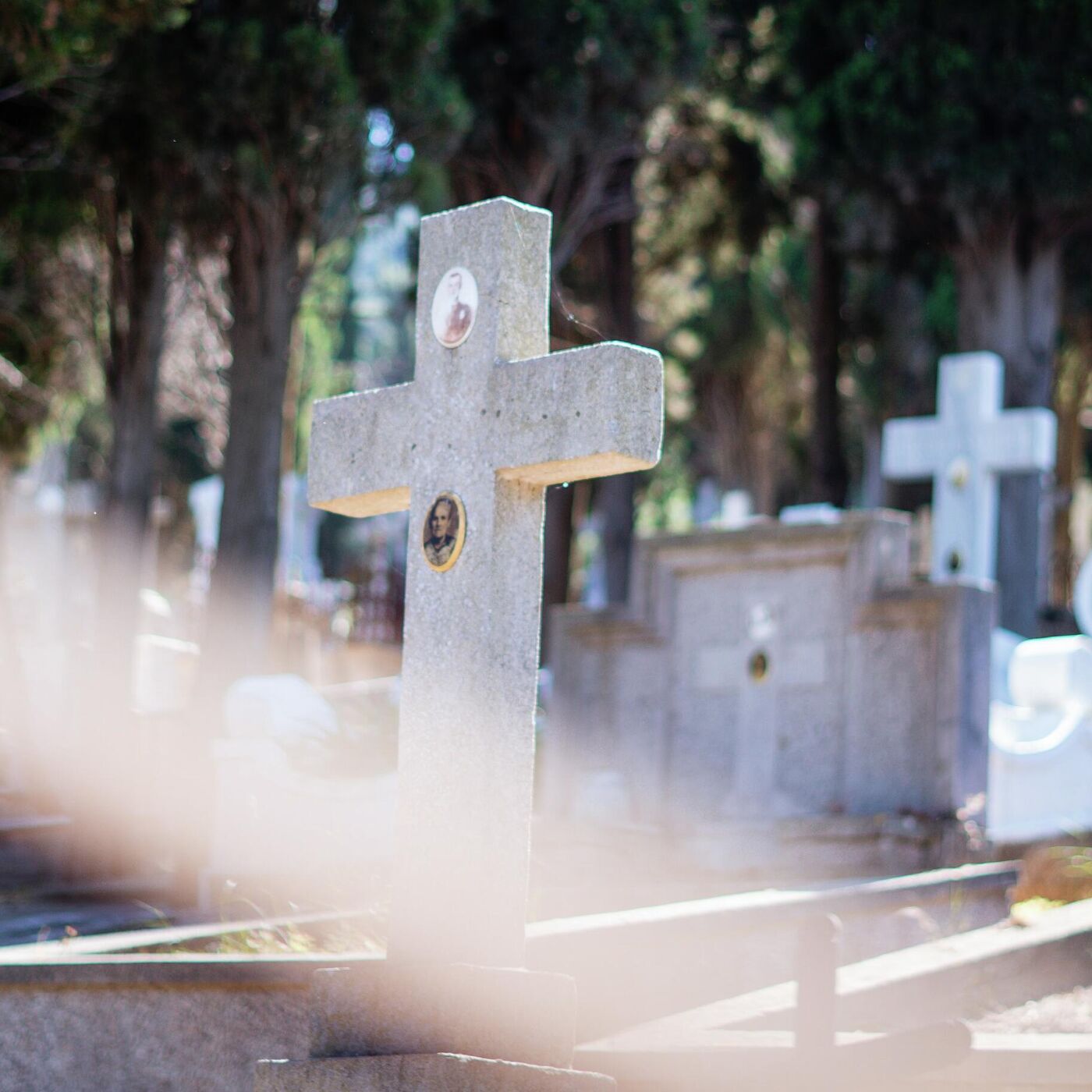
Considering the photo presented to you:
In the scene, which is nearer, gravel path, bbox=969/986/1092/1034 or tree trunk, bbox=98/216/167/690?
gravel path, bbox=969/986/1092/1034

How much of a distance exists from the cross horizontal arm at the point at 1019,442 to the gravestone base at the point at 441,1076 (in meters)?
8.76

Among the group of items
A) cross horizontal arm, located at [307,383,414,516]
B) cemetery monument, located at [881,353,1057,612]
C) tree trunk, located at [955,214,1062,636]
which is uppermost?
tree trunk, located at [955,214,1062,636]

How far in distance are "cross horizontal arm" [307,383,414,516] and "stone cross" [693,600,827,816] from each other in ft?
16.1

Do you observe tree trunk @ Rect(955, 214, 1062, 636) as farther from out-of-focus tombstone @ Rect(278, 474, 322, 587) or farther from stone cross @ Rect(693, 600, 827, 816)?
out-of-focus tombstone @ Rect(278, 474, 322, 587)

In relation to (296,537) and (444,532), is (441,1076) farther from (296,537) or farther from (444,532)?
(296,537)

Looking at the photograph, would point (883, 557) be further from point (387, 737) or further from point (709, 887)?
point (387, 737)

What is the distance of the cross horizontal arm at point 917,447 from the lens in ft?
39.6

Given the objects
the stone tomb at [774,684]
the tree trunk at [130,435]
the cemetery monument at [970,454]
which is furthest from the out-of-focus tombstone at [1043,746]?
the tree trunk at [130,435]

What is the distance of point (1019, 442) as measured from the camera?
11.7m

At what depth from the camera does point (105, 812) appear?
8.36 m

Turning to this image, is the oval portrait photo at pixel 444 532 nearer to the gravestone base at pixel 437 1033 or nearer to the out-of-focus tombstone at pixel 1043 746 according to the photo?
the gravestone base at pixel 437 1033

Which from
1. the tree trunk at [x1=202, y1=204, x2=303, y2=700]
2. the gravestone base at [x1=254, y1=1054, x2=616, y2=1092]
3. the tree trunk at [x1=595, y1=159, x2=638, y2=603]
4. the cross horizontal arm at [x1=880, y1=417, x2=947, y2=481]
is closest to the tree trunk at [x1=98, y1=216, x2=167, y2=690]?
the tree trunk at [x1=202, y1=204, x2=303, y2=700]

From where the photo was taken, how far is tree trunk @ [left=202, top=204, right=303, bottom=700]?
10766 mm

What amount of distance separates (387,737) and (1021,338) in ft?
30.2
